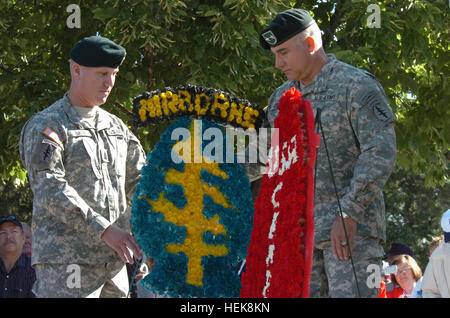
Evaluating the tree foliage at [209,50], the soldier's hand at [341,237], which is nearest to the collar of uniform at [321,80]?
the soldier's hand at [341,237]

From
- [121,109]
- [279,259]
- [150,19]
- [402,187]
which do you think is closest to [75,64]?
[279,259]

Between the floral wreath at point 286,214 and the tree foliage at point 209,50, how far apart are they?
3424 millimetres

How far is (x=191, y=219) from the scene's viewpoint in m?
4.25

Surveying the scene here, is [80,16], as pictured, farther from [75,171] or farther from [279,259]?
[279,259]

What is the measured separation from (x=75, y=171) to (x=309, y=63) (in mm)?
1415

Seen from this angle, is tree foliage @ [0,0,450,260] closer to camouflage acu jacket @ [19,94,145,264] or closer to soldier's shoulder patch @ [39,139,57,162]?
camouflage acu jacket @ [19,94,145,264]

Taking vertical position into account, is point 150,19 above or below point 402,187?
above

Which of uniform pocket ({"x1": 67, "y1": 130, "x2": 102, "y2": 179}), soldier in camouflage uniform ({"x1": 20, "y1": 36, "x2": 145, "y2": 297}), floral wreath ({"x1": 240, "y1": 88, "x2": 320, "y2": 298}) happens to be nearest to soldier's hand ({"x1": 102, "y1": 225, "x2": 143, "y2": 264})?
soldier in camouflage uniform ({"x1": 20, "y1": 36, "x2": 145, "y2": 297})

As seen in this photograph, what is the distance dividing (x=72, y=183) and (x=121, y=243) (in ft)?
1.55

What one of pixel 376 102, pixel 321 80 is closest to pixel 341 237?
pixel 376 102

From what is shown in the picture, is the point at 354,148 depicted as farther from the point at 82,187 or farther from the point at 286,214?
the point at 82,187

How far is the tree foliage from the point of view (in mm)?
7352

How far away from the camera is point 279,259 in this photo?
11.9ft

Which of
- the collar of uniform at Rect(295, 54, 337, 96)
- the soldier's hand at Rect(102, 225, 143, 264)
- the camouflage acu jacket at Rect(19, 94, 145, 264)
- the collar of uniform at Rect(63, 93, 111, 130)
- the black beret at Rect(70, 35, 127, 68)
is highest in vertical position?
the black beret at Rect(70, 35, 127, 68)
